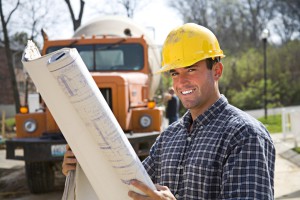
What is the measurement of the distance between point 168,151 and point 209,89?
351mm

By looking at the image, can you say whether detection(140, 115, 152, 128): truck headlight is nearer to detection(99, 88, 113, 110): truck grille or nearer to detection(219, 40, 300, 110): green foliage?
detection(99, 88, 113, 110): truck grille

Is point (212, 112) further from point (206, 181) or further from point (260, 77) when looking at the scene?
point (260, 77)

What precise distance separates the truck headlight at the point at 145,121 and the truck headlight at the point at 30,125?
1.77 meters

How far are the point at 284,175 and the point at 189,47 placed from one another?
615 cm

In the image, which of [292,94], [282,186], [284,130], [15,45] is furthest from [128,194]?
[15,45]

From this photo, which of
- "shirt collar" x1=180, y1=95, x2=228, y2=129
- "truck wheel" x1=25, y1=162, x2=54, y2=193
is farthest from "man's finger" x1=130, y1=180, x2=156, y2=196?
"truck wheel" x1=25, y1=162, x2=54, y2=193

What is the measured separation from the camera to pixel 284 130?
11.1 meters

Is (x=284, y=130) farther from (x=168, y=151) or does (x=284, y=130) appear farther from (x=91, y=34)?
(x=168, y=151)

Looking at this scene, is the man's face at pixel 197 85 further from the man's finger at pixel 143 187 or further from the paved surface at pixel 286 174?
the paved surface at pixel 286 174

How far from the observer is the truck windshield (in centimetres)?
714

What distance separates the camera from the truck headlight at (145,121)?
6453mm

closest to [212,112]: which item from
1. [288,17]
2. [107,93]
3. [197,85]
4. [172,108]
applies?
[197,85]

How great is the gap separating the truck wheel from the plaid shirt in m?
5.17

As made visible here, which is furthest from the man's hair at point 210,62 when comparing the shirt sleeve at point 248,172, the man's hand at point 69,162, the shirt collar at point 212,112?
the man's hand at point 69,162
